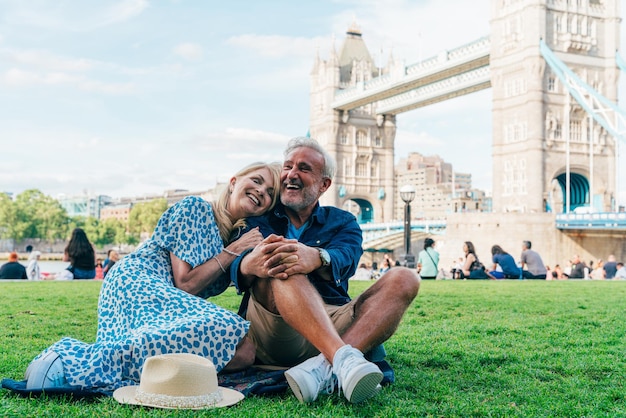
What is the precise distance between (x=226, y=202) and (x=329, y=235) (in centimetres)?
47

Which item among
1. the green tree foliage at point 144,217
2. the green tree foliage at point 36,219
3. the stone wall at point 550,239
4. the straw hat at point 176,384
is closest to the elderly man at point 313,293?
the straw hat at point 176,384

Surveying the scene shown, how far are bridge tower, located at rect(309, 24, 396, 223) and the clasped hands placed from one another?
3998cm

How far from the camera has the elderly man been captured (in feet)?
7.87

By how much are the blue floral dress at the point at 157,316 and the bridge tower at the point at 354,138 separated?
39.8 m

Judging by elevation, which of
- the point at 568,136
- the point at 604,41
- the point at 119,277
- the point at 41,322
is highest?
the point at 604,41

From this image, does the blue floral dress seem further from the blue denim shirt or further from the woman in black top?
the woman in black top

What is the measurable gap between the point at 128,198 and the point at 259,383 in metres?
138

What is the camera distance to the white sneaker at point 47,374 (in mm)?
2363

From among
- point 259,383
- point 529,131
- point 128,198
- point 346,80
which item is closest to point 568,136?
point 529,131

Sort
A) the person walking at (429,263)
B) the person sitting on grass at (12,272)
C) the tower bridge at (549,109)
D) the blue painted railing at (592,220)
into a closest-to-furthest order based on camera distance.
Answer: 1. the person sitting on grass at (12,272)
2. the person walking at (429,263)
3. the blue painted railing at (592,220)
4. the tower bridge at (549,109)

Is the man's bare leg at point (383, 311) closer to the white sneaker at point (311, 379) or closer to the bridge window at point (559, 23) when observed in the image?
the white sneaker at point (311, 379)

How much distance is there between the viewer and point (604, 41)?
2748 cm

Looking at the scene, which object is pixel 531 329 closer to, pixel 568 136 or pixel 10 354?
pixel 10 354

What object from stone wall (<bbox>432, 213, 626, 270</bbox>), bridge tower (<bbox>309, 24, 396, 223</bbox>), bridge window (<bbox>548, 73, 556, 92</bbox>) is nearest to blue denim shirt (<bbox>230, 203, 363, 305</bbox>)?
stone wall (<bbox>432, 213, 626, 270</bbox>)
